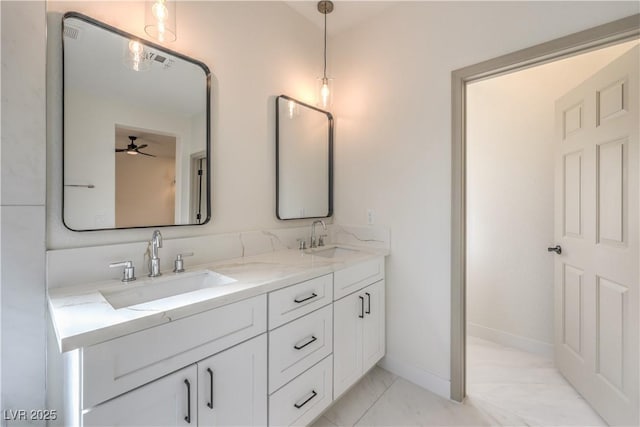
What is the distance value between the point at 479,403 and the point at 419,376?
0.36 meters

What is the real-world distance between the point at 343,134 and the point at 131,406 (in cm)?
205

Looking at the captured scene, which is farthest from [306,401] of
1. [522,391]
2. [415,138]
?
[415,138]

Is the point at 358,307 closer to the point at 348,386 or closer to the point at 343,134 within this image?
the point at 348,386

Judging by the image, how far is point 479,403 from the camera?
5.71 ft

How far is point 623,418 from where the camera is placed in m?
1.43

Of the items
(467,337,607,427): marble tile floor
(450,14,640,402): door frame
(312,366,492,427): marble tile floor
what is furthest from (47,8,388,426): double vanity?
(467,337,607,427): marble tile floor

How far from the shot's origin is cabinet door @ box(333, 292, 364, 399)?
1.58m

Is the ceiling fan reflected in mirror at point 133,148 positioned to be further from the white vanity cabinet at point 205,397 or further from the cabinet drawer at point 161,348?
the white vanity cabinet at point 205,397

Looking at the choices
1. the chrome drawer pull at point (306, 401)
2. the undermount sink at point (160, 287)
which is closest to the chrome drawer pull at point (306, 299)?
the undermount sink at point (160, 287)

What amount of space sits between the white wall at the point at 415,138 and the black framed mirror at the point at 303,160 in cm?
20

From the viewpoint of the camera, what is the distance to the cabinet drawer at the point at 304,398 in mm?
1263

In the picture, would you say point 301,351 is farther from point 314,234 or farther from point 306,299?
point 314,234

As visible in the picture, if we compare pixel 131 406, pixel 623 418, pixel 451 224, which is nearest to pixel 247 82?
pixel 451 224

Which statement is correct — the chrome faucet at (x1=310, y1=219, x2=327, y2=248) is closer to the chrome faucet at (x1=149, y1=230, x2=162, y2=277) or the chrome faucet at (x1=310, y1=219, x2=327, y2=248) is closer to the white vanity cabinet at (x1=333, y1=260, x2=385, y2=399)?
the white vanity cabinet at (x1=333, y1=260, x2=385, y2=399)
